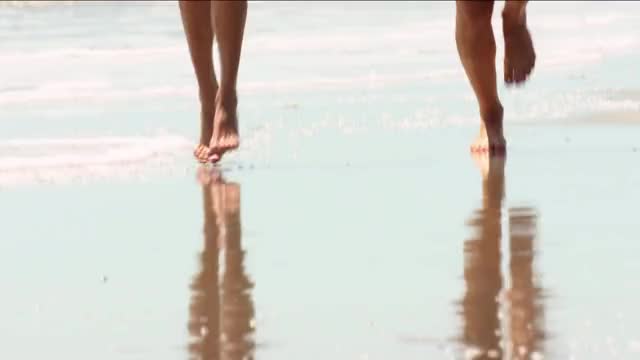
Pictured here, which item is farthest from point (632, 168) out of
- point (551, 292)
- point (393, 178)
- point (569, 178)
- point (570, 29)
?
point (570, 29)

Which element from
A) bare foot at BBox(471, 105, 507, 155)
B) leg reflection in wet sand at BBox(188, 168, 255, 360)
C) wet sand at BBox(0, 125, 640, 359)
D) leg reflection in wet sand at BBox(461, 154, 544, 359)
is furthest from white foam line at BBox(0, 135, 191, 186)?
leg reflection in wet sand at BBox(461, 154, 544, 359)

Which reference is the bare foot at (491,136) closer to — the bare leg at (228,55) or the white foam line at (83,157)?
the bare leg at (228,55)

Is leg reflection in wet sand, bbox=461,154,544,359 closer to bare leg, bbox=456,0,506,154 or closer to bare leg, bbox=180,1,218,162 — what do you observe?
bare leg, bbox=456,0,506,154

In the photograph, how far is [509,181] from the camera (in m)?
6.31

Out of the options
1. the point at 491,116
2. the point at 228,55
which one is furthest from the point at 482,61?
the point at 228,55

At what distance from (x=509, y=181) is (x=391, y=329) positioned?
7.19 feet

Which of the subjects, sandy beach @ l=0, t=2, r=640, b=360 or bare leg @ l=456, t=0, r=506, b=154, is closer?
sandy beach @ l=0, t=2, r=640, b=360

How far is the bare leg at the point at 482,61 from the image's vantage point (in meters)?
7.02

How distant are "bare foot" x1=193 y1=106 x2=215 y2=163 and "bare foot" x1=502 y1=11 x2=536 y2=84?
98cm

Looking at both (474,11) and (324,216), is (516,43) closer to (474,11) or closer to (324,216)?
(474,11)

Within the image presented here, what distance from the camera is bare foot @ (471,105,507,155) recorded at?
22.9 feet

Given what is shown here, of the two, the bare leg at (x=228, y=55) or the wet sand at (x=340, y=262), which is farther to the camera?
the bare leg at (x=228, y=55)

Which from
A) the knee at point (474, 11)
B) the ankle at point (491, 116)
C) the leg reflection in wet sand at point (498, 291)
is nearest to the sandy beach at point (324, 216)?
the leg reflection in wet sand at point (498, 291)

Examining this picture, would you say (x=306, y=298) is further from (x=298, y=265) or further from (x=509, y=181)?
(x=509, y=181)
